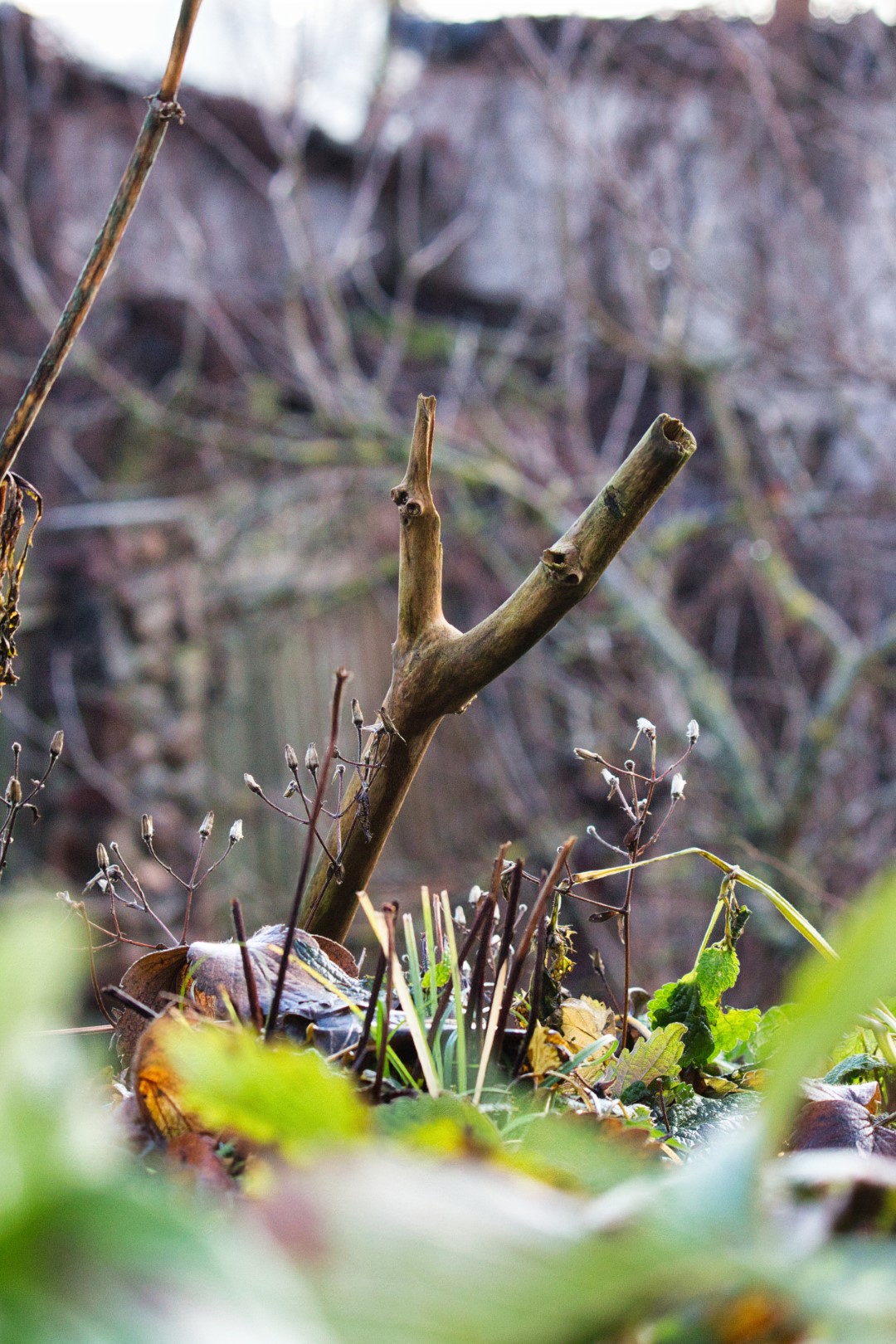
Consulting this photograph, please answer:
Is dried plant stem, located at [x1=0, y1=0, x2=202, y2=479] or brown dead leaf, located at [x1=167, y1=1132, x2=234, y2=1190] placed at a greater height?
dried plant stem, located at [x1=0, y1=0, x2=202, y2=479]

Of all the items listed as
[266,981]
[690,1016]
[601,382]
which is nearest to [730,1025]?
[690,1016]

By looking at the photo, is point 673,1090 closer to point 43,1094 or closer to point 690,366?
point 43,1094

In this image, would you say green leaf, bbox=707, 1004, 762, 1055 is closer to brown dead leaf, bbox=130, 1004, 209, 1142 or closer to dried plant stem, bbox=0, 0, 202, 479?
brown dead leaf, bbox=130, 1004, 209, 1142

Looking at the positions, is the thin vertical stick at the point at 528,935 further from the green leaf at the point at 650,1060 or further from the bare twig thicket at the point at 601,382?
the bare twig thicket at the point at 601,382

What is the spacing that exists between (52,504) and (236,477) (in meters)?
0.57

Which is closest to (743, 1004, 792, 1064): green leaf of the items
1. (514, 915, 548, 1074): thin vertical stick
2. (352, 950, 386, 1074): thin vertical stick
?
(514, 915, 548, 1074): thin vertical stick

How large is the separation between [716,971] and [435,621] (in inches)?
9.1

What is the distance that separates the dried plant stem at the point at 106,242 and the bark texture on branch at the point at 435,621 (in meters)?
0.17

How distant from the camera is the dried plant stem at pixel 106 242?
524 millimetres

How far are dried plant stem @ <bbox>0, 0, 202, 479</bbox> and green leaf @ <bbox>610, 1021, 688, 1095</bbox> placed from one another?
1.31ft

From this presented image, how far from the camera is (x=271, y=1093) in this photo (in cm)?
21

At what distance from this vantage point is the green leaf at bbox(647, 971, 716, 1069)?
1.79 ft

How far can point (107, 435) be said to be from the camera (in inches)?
140

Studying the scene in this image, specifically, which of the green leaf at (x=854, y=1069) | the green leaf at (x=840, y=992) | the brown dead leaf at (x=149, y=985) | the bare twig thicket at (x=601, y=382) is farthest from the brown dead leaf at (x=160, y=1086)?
the bare twig thicket at (x=601, y=382)
